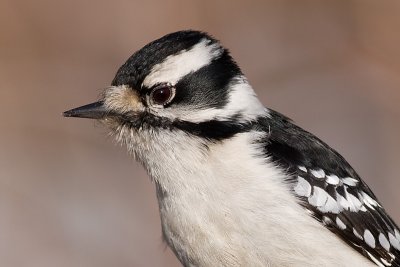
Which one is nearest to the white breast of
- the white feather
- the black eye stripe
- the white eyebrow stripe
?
the white feather

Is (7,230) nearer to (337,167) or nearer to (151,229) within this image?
(151,229)

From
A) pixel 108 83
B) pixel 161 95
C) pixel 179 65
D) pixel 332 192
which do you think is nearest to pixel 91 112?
pixel 161 95

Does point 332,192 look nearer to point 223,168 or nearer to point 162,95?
point 223,168

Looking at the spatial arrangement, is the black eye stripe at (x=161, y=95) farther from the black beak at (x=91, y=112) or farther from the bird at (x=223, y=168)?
the black beak at (x=91, y=112)

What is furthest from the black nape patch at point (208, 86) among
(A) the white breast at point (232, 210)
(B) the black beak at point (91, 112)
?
(B) the black beak at point (91, 112)

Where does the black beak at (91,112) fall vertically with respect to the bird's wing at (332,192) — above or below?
above
